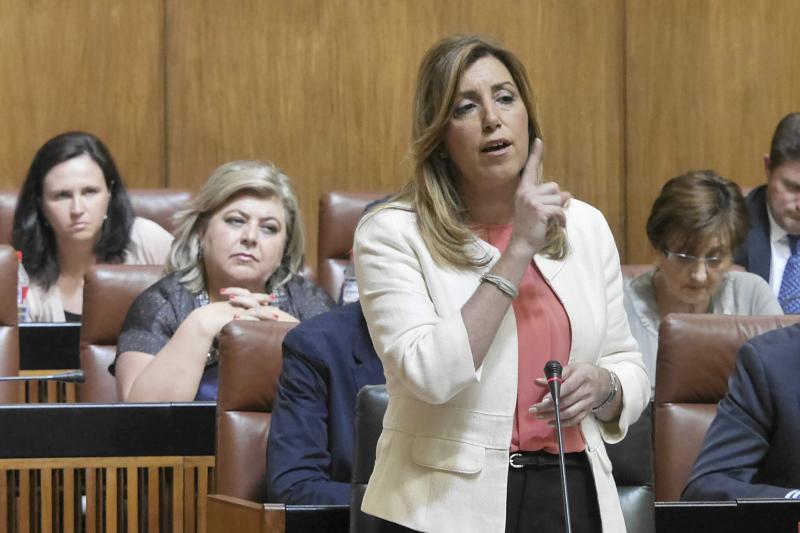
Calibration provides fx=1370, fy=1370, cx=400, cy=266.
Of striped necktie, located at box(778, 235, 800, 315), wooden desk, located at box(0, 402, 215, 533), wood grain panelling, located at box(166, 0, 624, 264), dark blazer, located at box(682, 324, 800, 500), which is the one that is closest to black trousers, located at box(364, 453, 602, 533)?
dark blazer, located at box(682, 324, 800, 500)

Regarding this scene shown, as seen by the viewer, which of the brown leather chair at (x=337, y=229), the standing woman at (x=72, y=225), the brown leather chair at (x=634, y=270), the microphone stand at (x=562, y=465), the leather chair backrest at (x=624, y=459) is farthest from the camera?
the brown leather chair at (x=337, y=229)

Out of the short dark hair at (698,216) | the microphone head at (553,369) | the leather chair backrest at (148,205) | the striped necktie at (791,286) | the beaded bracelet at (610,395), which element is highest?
the leather chair backrest at (148,205)

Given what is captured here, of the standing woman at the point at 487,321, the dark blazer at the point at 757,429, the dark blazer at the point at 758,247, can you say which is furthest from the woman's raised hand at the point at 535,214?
the dark blazer at the point at 758,247

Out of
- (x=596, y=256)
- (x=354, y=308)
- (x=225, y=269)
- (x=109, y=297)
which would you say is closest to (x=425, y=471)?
(x=596, y=256)

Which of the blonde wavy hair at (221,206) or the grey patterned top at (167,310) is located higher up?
the blonde wavy hair at (221,206)

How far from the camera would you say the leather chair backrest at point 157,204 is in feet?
9.96

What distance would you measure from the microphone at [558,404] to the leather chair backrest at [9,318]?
1432 mm

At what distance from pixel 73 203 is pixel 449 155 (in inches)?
69.9

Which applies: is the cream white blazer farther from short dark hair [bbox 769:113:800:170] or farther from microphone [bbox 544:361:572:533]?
short dark hair [bbox 769:113:800:170]

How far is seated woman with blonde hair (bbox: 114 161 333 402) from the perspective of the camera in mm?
2107

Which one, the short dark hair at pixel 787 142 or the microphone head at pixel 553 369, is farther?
the short dark hair at pixel 787 142

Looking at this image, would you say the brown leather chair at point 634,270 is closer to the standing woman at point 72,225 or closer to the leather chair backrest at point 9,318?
the standing woman at point 72,225

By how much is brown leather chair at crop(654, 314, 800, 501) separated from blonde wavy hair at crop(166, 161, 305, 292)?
74cm

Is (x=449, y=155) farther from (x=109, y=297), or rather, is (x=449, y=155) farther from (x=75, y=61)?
(x=75, y=61)
